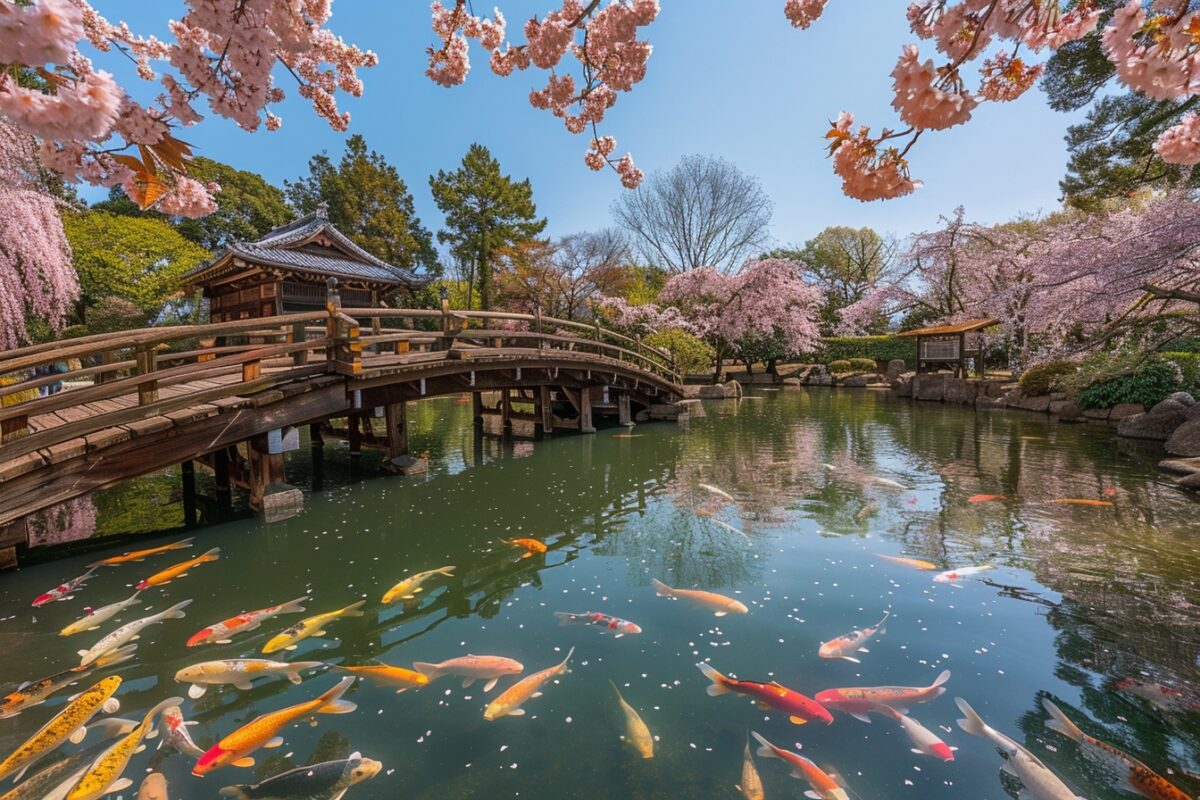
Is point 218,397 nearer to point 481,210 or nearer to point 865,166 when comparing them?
point 865,166

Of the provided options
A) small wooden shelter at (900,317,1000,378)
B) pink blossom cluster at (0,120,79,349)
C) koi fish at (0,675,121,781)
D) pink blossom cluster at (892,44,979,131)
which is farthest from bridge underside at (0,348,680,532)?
small wooden shelter at (900,317,1000,378)

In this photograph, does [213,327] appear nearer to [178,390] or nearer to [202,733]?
[178,390]

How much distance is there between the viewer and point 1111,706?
310cm

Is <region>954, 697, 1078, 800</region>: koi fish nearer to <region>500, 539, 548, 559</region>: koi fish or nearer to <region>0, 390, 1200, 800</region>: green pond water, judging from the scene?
<region>0, 390, 1200, 800</region>: green pond water

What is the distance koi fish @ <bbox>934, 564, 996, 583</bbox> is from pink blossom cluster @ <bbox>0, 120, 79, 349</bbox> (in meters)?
18.0

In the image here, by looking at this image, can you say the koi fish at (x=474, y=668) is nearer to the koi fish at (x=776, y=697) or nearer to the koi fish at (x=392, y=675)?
the koi fish at (x=392, y=675)

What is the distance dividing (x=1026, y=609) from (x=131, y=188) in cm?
668

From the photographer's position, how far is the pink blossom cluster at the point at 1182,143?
2537mm

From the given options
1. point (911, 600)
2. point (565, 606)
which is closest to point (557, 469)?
point (565, 606)

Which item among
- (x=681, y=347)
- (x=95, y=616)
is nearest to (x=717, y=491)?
(x=95, y=616)

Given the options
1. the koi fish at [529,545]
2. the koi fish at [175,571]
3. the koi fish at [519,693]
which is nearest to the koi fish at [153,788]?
the koi fish at [519,693]

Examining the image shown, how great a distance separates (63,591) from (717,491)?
24.9 feet

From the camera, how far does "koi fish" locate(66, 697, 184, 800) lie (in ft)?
8.23

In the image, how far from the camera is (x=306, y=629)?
4.04m
